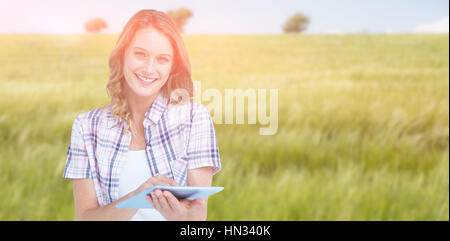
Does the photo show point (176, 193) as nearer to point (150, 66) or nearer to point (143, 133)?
point (143, 133)

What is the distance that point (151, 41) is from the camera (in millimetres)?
1130

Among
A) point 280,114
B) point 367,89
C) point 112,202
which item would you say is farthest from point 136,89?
point 367,89

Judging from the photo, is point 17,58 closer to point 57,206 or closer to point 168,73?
point 57,206

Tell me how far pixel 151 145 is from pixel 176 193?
7.7 inches

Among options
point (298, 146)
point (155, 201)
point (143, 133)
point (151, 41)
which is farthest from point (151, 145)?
point (298, 146)

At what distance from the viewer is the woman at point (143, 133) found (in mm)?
1134

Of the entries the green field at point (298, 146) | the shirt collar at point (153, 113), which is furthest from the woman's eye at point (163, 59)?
the green field at point (298, 146)

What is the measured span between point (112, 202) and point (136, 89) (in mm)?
322

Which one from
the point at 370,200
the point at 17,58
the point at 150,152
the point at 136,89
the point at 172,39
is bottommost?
the point at 370,200

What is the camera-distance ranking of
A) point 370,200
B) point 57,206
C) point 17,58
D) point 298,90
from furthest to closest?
point 17,58
point 298,90
point 370,200
point 57,206

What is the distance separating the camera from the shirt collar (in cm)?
120

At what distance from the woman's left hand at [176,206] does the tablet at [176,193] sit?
0.01 meters

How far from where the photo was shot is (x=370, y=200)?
6.73ft

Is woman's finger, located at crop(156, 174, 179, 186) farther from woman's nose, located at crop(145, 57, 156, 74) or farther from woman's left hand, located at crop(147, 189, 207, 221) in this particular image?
woman's nose, located at crop(145, 57, 156, 74)
